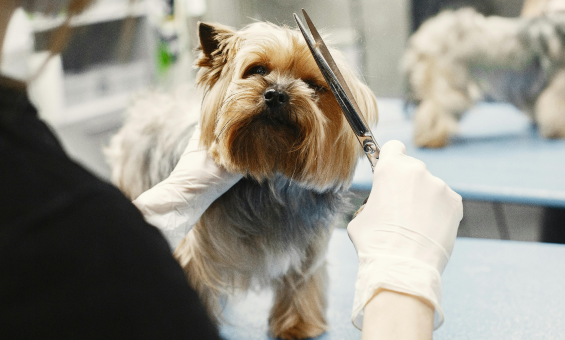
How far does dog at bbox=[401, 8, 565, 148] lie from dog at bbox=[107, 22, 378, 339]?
121 cm

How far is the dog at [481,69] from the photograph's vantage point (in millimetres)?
2059

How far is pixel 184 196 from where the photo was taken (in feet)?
3.52

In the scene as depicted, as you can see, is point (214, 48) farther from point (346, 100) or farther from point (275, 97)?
point (346, 100)

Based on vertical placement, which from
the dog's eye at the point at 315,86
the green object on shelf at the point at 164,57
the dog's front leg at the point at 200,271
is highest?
the dog's eye at the point at 315,86

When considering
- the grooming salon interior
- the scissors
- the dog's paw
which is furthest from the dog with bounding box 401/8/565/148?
the scissors

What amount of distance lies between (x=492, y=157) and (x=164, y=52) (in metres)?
1.85

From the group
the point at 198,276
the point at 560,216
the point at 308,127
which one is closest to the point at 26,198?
the point at 308,127

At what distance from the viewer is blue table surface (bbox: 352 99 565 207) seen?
157 cm

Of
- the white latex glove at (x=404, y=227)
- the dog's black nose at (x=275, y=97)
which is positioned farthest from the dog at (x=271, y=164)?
the white latex glove at (x=404, y=227)

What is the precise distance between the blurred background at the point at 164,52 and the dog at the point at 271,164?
15 centimetres

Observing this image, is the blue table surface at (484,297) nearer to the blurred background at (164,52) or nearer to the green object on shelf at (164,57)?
the blurred background at (164,52)

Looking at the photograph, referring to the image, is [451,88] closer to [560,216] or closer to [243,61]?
[560,216]

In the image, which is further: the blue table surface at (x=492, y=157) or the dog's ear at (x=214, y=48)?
the blue table surface at (x=492, y=157)

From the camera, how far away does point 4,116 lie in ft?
1.37
